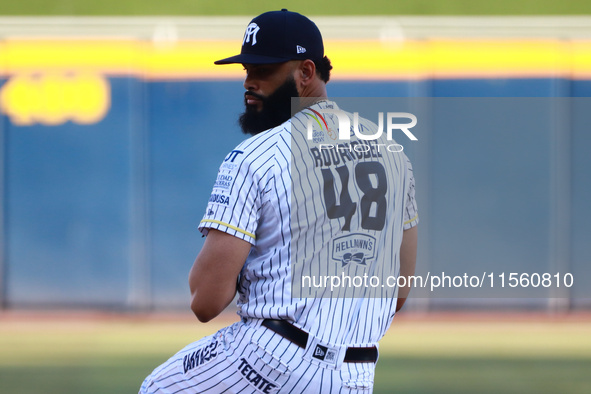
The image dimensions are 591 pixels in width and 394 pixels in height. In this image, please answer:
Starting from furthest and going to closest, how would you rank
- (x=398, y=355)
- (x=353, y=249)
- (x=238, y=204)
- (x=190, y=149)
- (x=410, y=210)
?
(x=190, y=149), (x=398, y=355), (x=410, y=210), (x=353, y=249), (x=238, y=204)

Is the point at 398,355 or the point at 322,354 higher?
the point at 322,354

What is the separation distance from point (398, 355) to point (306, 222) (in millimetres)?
4514

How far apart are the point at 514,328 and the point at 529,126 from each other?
1.96 meters

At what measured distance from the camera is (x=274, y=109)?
2096mm

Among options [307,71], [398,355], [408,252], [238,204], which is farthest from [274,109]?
[398,355]

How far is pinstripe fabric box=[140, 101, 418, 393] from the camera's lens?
6.13ft

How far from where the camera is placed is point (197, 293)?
75.0 inches

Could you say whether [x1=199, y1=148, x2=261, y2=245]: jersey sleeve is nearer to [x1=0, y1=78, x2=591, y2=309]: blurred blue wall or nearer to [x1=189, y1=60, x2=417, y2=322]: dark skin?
[x1=189, y1=60, x2=417, y2=322]: dark skin

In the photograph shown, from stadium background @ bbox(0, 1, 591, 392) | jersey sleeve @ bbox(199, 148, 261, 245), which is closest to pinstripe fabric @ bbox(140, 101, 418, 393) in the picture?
jersey sleeve @ bbox(199, 148, 261, 245)
